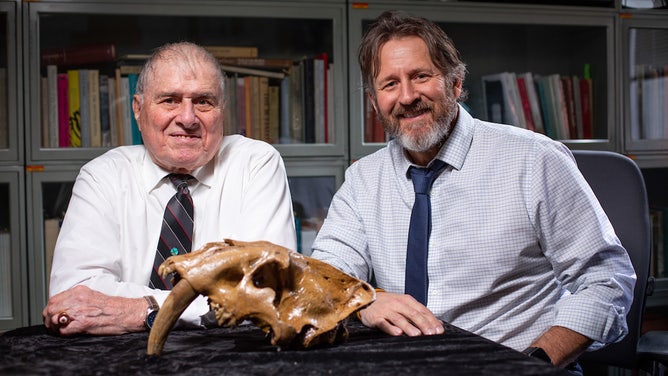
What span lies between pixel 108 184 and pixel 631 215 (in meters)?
1.36

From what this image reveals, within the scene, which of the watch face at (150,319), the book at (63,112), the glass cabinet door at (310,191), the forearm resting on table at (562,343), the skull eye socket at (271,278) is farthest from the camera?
the glass cabinet door at (310,191)

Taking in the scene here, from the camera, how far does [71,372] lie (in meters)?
1.03

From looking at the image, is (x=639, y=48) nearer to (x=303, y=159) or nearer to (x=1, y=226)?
(x=303, y=159)

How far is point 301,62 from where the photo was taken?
2822 mm

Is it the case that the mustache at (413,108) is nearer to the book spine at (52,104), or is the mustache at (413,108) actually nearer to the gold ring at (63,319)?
the gold ring at (63,319)

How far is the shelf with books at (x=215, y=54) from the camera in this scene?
2594mm

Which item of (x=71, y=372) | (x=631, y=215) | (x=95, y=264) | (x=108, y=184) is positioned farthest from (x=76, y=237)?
(x=631, y=215)

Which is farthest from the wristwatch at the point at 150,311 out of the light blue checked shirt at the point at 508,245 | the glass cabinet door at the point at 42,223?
the glass cabinet door at the point at 42,223

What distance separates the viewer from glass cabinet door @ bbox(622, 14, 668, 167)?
118 inches

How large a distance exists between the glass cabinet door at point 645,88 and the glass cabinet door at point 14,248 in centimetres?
233

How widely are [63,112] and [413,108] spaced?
1.42 metres

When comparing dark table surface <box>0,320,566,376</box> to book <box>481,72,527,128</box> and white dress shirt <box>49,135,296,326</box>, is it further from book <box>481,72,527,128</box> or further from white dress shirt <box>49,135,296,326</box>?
book <box>481,72,527,128</box>

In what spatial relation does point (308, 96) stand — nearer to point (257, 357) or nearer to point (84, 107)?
point (84, 107)

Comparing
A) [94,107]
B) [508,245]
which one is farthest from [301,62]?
[508,245]
